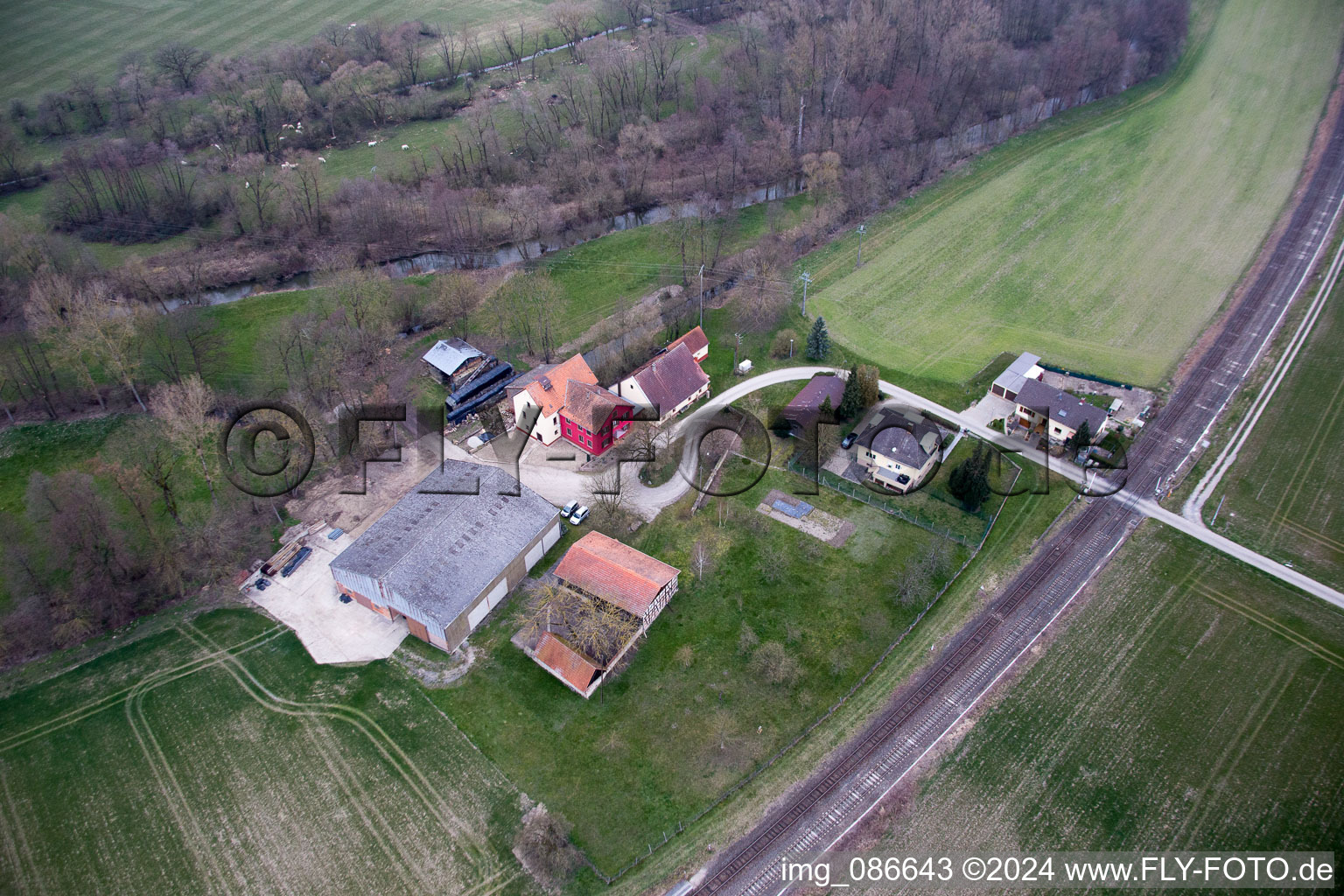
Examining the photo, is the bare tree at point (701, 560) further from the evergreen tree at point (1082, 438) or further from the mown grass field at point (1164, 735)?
the evergreen tree at point (1082, 438)

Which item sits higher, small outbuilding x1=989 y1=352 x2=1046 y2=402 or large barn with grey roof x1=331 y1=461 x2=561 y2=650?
large barn with grey roof x1=331 y1=461 x2=561 y2=650

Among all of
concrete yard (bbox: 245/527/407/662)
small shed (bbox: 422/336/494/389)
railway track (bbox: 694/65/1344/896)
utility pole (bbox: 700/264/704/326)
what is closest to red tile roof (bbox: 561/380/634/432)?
small shed (bbox: 422/336/494/389)

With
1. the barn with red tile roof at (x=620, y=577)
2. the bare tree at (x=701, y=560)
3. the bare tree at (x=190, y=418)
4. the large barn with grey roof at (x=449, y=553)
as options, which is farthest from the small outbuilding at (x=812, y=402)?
the bare tree at (x=190, y=418)

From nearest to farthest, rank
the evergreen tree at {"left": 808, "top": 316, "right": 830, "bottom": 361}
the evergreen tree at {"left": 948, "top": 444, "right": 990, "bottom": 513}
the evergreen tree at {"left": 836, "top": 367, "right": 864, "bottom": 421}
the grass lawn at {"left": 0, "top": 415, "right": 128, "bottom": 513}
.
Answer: the evergreen tree at {"left": 948, "top": 444, "right": 990, "bottom": 513}, the grass lawn at {"left": 0, "top": 415, "right": 128, "bottom": 513}, the evergreen tree at {"left": 836, "top": 367, "right": 864, "bottom": 421}, the evergreen tree at {"left": 808, "top": 316, "right": 830, "bottom": 361}

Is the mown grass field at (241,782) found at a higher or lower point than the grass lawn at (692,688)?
higher

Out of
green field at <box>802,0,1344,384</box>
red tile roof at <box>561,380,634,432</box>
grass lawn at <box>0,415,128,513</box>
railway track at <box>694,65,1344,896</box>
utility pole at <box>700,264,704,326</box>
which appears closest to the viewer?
railway track at <box>694,65,1344,896</box>

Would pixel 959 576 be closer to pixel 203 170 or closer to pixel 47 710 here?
pixel 47 710

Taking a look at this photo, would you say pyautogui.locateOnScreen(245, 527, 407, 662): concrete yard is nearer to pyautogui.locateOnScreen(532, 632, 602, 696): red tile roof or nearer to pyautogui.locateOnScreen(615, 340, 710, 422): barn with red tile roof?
pyautogui.locateOnScreen(532, 632, 602, 696): red tile roof
